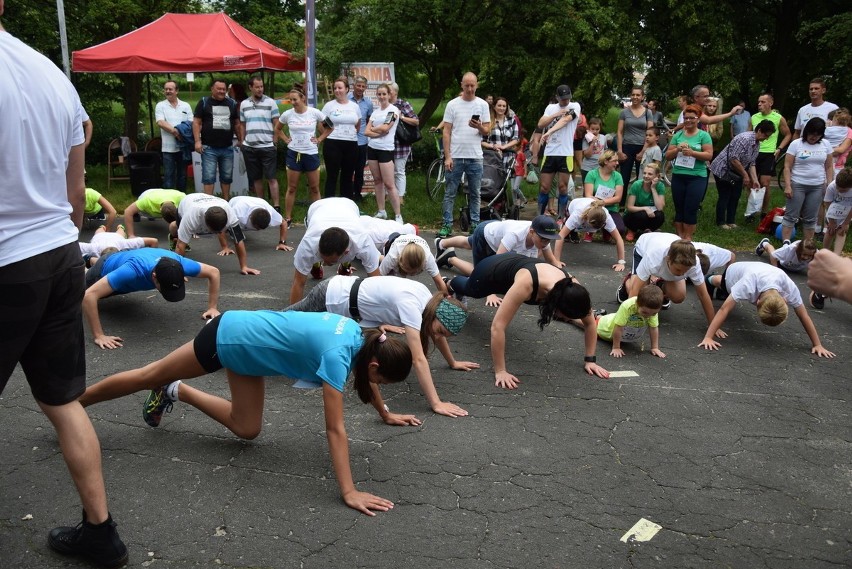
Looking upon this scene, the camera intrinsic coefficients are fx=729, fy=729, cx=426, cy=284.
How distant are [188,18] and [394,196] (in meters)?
5.28

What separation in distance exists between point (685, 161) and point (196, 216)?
18.6 ft

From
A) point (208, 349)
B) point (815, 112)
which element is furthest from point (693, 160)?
point (208, 349)

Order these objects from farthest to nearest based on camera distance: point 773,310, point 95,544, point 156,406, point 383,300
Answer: point 773,310 < point 383,300 < point 156,406 < point 95,544

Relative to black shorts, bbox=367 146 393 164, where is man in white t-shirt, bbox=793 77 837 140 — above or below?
above

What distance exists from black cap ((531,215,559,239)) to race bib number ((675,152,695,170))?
356cm

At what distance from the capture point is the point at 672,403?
480 centimetres

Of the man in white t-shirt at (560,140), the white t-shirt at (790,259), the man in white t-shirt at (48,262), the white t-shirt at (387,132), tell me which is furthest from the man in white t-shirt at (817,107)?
the man in white t-shirt at (48,262)

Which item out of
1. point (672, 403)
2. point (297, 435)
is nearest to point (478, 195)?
point (672, 403)

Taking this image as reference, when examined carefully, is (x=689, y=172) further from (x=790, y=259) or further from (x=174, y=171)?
(x=174, y=171)

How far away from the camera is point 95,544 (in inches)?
112

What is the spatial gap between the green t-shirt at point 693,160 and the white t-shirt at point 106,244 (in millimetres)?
6145

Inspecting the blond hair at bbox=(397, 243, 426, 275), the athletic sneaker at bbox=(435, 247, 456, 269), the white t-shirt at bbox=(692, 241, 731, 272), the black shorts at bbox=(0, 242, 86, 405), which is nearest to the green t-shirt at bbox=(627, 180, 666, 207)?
the white t-shirt at bbox=(692, 241, 731, 272)

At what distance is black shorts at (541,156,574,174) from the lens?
31.3 ft

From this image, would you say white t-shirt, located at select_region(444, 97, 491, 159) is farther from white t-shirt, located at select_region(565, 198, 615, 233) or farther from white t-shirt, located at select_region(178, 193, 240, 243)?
white t-shirt, located at select_region(178, 193, 240, 243)
